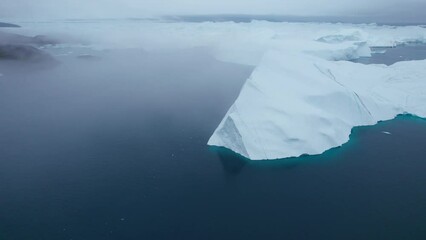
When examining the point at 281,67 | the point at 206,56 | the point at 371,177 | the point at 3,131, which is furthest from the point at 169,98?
the point at 206,56

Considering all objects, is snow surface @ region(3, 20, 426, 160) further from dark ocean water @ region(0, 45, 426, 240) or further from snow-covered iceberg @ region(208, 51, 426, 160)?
dark ocean water @ region(0, 45, 426, 240)

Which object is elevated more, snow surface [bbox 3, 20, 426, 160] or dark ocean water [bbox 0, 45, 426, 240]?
snow surface [bbox 3, 20, 426, 160]

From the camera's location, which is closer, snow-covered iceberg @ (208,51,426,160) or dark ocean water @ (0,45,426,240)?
dark ocean water @ (0,45,426,240)

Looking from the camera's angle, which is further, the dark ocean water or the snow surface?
the snow surface

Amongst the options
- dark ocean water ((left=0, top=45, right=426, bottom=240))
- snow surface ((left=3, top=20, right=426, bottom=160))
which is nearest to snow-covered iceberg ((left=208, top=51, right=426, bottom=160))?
snow surface ((left=3, top=20, right=426, bottom=160))

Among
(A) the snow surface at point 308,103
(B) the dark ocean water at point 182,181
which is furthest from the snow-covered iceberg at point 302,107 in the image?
(B) the dark ocean water at point 182,181

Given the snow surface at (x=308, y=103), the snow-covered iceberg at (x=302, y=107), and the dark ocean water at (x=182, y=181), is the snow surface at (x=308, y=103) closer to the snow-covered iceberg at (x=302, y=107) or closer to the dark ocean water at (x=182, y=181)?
the snow-covered iceberg at (x=302, y=107)
